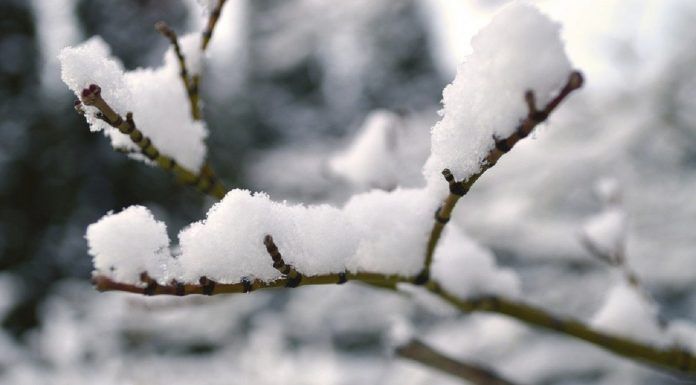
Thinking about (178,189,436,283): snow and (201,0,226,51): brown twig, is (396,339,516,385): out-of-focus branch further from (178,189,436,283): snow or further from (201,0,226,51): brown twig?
(201,0,226,51): brown twig

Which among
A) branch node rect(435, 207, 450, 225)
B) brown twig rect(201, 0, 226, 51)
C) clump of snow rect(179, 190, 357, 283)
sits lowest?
clump of snow rect(179, 190, 357, 283)

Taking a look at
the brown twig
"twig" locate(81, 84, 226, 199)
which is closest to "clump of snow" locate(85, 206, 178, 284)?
"twig" locate(81, 84, 226, 199)

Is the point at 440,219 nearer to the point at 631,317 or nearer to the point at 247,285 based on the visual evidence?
the point at 247,285

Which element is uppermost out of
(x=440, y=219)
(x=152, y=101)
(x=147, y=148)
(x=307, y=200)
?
(x=307, y=200)

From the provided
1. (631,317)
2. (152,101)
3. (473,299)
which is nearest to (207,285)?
(152,101)

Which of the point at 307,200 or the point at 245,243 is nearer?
the point at 245,243

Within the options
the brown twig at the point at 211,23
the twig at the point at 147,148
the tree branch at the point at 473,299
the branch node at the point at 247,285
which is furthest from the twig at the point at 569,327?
the brown twig at the point at 211,23

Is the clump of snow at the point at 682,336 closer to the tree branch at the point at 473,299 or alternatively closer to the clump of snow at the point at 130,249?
the tree branch at the point at 473,299
